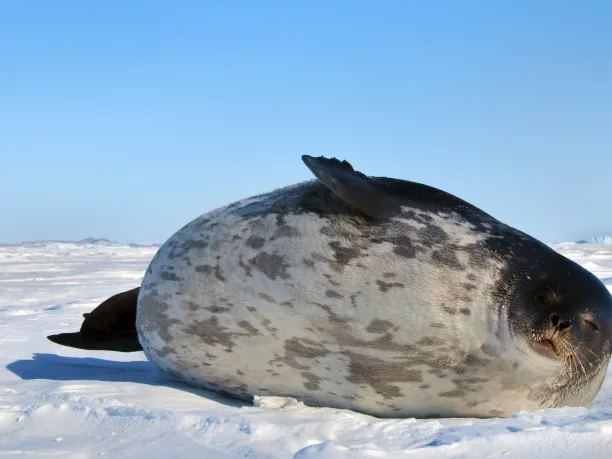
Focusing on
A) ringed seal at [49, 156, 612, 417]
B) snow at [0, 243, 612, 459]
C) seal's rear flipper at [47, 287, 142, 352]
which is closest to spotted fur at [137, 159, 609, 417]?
ringed seal at [49, 156, 612, 417]

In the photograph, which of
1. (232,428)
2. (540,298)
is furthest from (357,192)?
(232,428)

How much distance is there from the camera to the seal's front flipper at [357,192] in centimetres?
256

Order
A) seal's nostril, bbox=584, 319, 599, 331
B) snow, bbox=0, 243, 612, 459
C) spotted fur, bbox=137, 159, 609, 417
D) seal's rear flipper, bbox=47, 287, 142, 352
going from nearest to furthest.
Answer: snow, bbox=0, 243, 612, 459 → spotted fur, bbox=137, 159, 609, 417 → seal's nostril, bbox=584, 319, 599, 331 → seal's rear flipper, bbox=47, 287, 142, 352

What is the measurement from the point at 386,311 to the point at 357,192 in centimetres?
48

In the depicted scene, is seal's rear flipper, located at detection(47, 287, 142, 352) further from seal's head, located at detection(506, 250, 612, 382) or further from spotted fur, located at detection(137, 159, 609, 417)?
seal's head, located at detection(506, 250, 612, 382)

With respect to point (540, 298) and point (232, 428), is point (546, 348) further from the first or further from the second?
point (232, 428)

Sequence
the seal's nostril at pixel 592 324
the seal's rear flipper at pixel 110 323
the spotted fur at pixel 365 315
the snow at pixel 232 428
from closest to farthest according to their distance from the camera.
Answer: the snow at pixel 232 428 < the spotted fur at pixel 365 315 < the seal's nostril at pixel 592 324 < the seal's rear flipper at pixel 110 323

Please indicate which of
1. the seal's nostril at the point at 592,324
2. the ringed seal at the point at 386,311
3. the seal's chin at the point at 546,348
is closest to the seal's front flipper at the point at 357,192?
the ringed seal at the point at 386,311

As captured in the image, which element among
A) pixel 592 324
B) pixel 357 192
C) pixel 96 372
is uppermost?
pixel 357 192

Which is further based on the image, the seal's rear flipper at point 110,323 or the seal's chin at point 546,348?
the seal's rear flipper at point 110,323

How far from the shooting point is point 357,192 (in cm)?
257

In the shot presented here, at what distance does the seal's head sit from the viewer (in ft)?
7.95

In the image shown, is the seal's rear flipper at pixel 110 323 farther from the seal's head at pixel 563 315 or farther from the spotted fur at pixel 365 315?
the seal's head at pixel 563 315

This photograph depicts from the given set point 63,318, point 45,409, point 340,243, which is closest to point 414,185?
point 340,243
